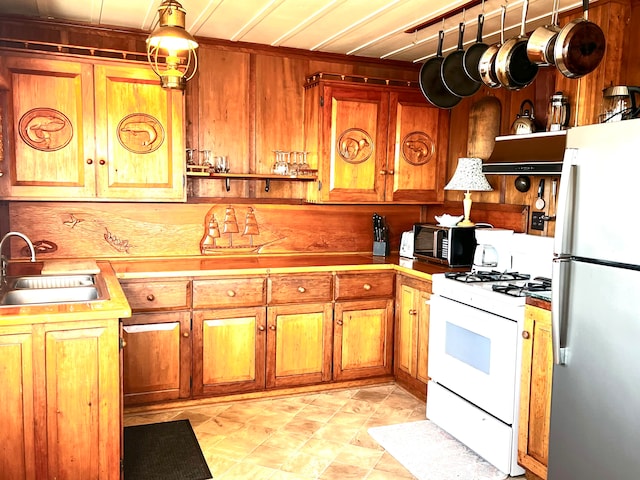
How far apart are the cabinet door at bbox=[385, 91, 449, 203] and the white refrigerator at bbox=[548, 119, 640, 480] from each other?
6.59ft

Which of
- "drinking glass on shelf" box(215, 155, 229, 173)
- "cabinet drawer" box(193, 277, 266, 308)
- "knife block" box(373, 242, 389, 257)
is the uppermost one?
"drinking glass on shelf" box(215, 155, 229, 173)

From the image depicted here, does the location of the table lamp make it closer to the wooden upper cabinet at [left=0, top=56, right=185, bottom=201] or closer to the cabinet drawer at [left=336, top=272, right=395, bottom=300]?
the cabinet drawer at [left=336, top=272, right=395, bottom=300]

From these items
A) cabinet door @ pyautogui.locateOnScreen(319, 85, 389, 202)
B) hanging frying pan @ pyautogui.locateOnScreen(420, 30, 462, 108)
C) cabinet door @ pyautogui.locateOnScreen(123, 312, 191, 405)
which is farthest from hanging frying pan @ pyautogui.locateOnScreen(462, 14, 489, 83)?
cabinet door @ pyautogui.locateOnScreen(123, 312, 191, 405)

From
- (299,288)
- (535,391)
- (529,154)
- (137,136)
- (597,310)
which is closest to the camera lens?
(597,310)

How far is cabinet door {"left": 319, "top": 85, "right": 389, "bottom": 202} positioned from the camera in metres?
4.15

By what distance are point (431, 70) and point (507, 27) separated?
57 centimetres

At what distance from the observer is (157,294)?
353cm

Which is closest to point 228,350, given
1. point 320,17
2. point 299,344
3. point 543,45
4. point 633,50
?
point 299,344

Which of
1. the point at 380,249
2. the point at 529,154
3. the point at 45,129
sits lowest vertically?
the point at 380,249

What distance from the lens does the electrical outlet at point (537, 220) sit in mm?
3701

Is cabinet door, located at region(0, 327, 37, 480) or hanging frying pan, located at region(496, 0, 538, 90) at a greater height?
hanging frying pan, located at region(496, 0, 538, 90)

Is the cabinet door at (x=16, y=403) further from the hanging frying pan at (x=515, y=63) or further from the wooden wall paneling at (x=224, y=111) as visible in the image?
the hanging frying pan at (x=515, y=63)

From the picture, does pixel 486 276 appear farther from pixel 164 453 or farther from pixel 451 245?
pixel 164 453

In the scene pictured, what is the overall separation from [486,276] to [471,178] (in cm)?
87
